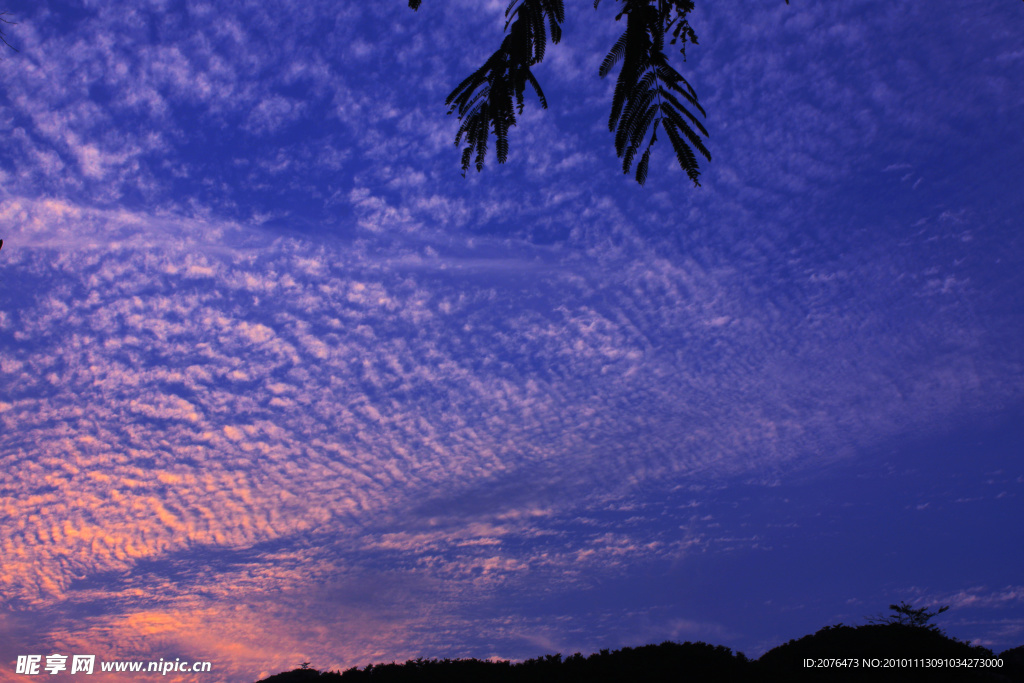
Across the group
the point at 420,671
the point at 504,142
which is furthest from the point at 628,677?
the point at 504,142

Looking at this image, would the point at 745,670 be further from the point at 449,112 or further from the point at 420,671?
the point at 449,112

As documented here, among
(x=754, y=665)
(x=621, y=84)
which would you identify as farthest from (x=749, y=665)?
(x=621, y=84)

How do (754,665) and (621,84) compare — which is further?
(754,665)

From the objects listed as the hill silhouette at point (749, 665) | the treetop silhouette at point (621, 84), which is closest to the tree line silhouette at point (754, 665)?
the hill silhouette at point (749, 665)

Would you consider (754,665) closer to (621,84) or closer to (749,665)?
(749,665)

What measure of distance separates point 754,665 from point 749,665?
0.40 ft

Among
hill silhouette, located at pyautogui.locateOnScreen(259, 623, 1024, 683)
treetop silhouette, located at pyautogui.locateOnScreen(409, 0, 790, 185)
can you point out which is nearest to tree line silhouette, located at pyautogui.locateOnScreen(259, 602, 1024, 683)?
hill silhouette, located at pyautogui.locateOnScreen(259, 623, 1024, 683)

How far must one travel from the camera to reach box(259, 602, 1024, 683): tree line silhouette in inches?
561

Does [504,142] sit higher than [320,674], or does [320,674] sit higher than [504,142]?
[504,142]

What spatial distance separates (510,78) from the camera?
17.8ft

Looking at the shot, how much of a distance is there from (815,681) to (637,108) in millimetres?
15040

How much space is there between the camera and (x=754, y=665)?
1470cm

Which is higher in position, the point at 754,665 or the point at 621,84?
the point at 621,84

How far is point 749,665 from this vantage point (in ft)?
48.3
